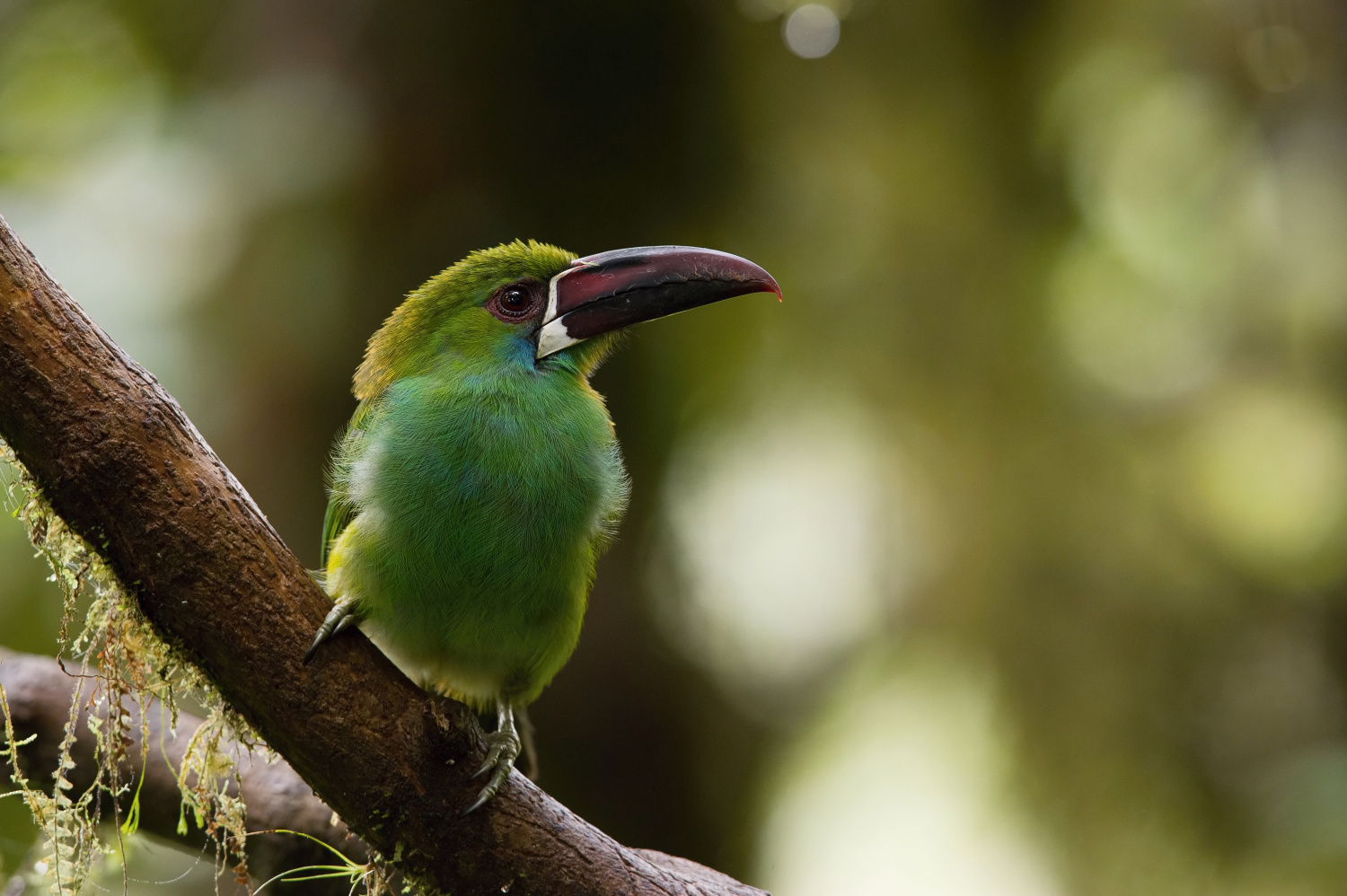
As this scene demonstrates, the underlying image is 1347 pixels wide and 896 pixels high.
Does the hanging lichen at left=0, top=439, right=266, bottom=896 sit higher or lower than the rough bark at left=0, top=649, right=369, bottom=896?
higher

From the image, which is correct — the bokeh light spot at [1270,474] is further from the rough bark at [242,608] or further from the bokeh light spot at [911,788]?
the rough bark at [242,608]

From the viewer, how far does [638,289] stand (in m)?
2.91

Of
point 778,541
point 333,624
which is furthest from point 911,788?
point 333,624

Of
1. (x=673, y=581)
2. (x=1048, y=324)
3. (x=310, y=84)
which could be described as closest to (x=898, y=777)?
(x=673, y=581)

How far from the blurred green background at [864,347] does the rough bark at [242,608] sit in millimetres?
2466

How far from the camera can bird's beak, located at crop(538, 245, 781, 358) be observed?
2850 millimetres

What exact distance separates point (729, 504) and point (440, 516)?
95.4 inches

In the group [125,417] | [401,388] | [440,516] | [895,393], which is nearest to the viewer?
[125,417]

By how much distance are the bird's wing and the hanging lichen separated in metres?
0.56

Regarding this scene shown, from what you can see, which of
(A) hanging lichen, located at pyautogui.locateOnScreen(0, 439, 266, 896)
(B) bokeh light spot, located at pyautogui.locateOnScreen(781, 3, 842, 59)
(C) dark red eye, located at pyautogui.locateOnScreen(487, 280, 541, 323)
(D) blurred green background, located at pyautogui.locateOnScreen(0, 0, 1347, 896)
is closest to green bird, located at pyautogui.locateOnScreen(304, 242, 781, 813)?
(C) dark red eye, located at pyautogui.locateOnScreen(487, 280, 541, 323)

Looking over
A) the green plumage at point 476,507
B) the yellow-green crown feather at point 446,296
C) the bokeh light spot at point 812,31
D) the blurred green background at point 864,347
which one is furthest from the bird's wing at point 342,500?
the bokeh light spot at point 812,31

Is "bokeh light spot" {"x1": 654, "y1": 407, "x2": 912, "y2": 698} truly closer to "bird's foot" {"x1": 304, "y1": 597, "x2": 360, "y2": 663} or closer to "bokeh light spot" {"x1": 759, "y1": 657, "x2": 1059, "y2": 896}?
"bokeh light spot" {"x1": 759, "y1": 657, "x2": 1059, "y2": 896}

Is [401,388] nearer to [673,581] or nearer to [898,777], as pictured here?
[673,581]

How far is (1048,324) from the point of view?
202 inches
